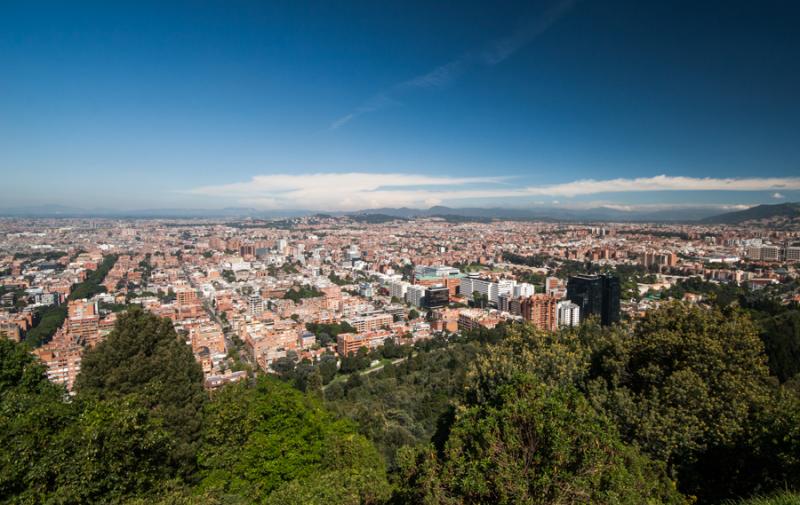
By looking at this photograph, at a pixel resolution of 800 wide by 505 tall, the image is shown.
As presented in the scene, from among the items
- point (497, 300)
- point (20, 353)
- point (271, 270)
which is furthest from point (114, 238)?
point (20, 353)

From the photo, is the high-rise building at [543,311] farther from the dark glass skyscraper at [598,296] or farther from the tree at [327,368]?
the tree at [327,368]

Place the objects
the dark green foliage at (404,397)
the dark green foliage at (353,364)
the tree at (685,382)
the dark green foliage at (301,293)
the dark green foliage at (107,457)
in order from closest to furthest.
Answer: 1. the dark green foliage at (107,457)
2. the tree at (685,382)
3. the dark green foliage at (404,397)
4. the dark green foliage at (353,364)
5. the dark green foliage at (301,293)

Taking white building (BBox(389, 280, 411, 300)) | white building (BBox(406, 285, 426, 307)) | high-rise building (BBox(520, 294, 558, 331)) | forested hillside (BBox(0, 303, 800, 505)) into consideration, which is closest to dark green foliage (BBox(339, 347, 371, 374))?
forested hillside (BBox(0, 303, 800, 505))

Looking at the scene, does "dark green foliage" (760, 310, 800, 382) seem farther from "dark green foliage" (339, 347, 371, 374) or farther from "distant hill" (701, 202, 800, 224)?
"distant hill" (701, 202, 800, 224)

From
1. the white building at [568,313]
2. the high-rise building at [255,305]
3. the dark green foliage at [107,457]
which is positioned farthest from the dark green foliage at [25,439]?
the white building at [568,313]

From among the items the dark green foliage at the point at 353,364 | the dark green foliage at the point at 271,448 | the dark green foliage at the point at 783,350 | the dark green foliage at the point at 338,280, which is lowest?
the dark green foliage at the point at 353,364
